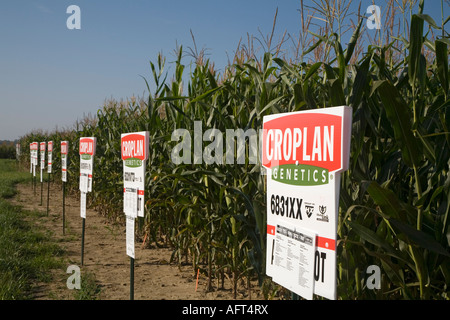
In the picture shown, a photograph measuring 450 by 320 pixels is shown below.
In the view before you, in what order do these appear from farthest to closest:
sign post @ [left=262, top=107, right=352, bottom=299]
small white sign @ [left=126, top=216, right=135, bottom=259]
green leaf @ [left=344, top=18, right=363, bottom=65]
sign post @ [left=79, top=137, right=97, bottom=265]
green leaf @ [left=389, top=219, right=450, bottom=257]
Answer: sign post @ [left=79, top=137, right=97, bottom=265] → small white sign @ [left=126, top=216, right=135, bottom=259] → green leaf @ [left=344, top=18, right=363, bottom=65] → green leaf @ [left=389, top=219, right=450, bottom=257] → sign post @ [left=262, top=107, right=352, bottom=299]

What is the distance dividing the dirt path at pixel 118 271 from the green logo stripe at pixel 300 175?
184 cm

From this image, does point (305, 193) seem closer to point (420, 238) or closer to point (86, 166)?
point (420, 238)

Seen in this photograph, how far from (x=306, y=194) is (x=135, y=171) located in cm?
198

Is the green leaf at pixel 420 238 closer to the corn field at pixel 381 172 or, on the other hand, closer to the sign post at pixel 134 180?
the corn field at pixel 381 172

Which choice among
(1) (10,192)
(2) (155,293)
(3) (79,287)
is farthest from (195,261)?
(1) (10,192)

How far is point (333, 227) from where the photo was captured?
1.46 meters

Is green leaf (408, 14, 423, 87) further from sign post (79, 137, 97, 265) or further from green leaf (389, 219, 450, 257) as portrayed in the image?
sign post (79, 137, 97, 265)

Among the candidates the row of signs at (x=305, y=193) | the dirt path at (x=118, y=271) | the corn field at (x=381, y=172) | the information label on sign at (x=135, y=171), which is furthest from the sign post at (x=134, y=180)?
the row of signs at (x=305, y=193)

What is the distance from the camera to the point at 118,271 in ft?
14.3

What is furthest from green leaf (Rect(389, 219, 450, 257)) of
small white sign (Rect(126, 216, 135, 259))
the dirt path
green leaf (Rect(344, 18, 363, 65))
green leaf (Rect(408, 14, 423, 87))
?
small white sign (Rect(126, 216, 135, 259))

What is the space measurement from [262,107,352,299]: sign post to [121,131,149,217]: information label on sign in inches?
60.1

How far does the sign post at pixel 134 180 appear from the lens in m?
3.16

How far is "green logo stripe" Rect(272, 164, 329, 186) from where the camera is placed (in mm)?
1533

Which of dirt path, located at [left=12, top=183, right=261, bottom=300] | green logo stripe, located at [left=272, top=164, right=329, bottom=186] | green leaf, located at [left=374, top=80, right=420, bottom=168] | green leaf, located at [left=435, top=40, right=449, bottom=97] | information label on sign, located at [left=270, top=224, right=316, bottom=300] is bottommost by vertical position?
dirt path, located at [left=12, top=183, right=261, bottom=300]
